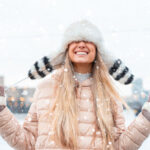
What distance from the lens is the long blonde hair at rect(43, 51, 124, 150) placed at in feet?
5.85

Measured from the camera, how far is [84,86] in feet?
6.39

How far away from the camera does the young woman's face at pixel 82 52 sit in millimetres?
1846

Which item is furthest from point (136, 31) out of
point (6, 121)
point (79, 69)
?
point (6, 121)

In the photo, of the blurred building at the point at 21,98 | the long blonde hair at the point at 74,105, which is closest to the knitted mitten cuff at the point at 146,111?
the long blonde hair at the point at 74,105

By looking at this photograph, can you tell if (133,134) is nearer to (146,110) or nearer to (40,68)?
(146,110)

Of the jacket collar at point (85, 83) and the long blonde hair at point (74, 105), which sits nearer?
the long blonde hair at point (74, 105)

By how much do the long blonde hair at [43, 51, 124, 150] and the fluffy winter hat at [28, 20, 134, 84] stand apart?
5 cm

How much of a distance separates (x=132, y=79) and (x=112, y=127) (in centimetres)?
34

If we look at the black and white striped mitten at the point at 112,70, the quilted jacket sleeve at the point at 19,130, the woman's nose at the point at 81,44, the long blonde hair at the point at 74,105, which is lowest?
the quilted jacket sleeve at the point at 19,130

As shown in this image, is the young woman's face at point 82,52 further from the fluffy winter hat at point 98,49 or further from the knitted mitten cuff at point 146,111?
the knitted mitten cuff at point 146,111

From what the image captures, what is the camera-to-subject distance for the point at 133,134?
1.83 m

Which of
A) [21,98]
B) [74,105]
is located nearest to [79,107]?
[74,105]

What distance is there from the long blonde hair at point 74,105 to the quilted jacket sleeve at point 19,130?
17cm

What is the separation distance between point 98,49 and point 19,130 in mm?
712
